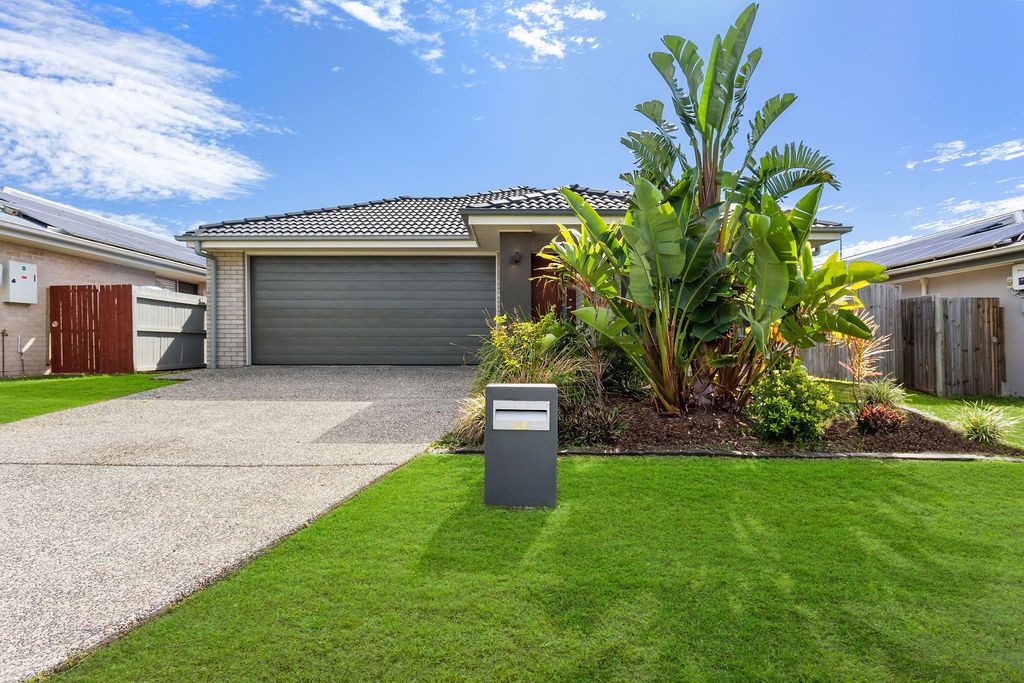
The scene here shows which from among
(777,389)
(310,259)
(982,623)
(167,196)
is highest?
(167,196)

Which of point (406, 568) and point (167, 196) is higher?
point (167, 196)

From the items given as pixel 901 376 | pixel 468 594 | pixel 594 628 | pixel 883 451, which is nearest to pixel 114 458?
pixel 468 594

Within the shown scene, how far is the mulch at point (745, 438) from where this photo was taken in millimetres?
5609

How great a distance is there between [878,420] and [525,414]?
4661 millimetres

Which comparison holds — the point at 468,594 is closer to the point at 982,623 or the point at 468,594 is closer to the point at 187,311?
the point at 982,623

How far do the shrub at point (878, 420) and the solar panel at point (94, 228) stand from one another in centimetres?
1742

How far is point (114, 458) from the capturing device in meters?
5.60

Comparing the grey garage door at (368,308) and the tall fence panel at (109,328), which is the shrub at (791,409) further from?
the tall fence panel at (109,328)

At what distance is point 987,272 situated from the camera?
11188mm

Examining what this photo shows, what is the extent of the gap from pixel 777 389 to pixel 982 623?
12.0 feet

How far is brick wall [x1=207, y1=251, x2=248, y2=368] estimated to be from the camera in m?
12.9

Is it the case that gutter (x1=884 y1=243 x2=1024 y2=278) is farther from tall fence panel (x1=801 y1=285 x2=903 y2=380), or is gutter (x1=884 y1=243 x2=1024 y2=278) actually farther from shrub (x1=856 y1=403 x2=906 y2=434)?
shrub (x1=856 y1=403 x2=906 y2=434)

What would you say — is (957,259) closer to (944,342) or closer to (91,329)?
(944,342)

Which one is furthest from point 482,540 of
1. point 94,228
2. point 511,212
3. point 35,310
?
point 94,228
